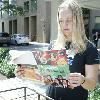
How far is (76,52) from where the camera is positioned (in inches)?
106

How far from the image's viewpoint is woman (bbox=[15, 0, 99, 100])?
102 inches

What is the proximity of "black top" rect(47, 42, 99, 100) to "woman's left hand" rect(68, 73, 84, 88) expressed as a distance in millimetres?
162

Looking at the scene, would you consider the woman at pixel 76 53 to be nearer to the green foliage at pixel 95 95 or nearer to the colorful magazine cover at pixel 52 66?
the colorful magazine cover at pixel 52 66

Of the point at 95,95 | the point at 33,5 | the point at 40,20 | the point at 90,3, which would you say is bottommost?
the point at 95,95

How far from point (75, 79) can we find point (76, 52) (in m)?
0.29

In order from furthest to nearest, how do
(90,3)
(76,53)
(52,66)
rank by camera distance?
(90,3)
(76,53)
(52,66)

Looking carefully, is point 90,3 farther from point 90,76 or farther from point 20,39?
point 20,39

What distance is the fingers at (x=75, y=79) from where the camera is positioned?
247cm

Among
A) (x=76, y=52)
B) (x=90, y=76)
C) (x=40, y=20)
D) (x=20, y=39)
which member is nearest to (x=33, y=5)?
(x=40, y=20)

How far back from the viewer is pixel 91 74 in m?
2.61

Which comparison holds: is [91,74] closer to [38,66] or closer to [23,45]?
[38,66]

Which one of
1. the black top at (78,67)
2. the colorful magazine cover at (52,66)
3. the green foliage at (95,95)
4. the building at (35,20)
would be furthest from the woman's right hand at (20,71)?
the building at (35,20)

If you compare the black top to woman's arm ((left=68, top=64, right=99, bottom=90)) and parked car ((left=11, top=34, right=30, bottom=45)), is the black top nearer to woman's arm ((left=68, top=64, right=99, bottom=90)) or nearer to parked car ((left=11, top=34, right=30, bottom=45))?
woman's arm ((left=68, top=64, right=99, bottom=90))

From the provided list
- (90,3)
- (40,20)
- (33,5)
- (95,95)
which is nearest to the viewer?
(95,95)
